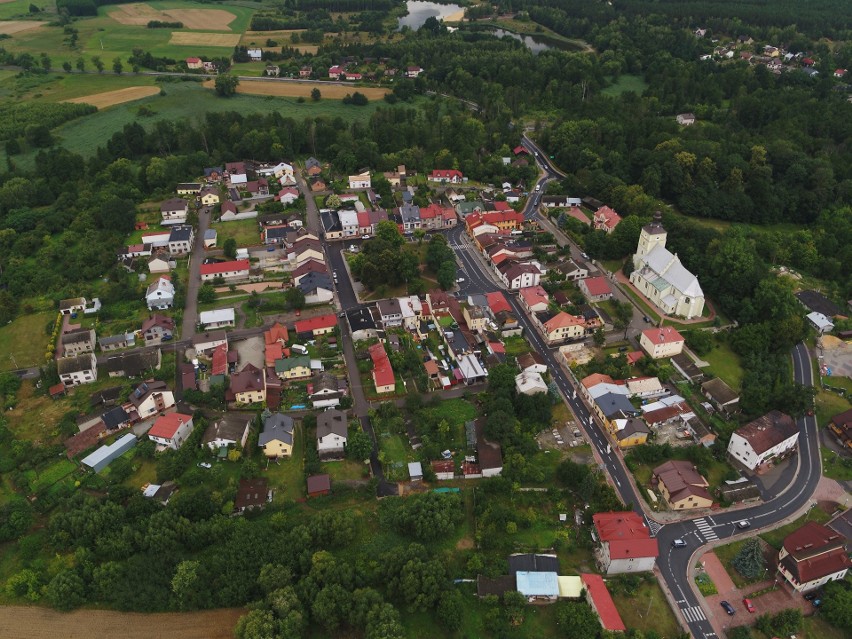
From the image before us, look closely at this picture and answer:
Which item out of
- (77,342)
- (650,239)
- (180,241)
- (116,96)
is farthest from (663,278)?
(116,96)

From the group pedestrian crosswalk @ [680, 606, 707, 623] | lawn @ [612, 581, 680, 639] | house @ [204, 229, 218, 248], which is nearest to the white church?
lawn @ [612, 581, 680, 639]

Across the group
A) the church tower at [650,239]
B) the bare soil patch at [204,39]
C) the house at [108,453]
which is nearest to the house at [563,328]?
the church tower at [650,239]

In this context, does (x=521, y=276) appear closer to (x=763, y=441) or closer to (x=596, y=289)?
(x=596, y=289)

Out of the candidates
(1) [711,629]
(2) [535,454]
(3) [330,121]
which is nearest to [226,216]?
(3) [330,121]

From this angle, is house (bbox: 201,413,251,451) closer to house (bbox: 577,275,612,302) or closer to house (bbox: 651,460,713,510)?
house (bbox: 651,460,713,510)

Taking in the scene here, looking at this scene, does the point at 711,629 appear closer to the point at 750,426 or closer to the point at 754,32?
the point at 750,426

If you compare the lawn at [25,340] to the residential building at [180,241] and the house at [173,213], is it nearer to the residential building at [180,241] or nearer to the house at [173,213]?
the residential building at [180,241]
